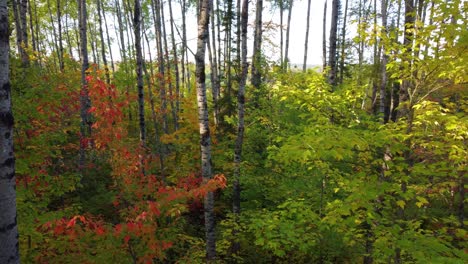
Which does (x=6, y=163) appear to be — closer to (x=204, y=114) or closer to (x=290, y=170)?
(x=204, y=114)

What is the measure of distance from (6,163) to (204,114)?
11.9 feet

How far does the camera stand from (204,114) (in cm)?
588

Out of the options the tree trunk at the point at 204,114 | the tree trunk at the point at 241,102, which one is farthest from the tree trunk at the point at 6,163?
the tree trunk at the point at 241,102

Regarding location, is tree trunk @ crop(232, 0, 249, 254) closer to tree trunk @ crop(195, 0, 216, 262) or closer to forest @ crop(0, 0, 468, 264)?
forest @ crop(0, 0, 468, 264)

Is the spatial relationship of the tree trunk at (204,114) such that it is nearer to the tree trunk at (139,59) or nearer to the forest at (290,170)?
the forest at (290,170)

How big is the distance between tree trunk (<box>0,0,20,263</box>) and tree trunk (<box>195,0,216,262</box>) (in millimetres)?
3351

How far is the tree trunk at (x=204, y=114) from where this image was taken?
5.54 meters

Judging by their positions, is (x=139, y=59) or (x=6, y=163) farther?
A: (x=139, y=59)

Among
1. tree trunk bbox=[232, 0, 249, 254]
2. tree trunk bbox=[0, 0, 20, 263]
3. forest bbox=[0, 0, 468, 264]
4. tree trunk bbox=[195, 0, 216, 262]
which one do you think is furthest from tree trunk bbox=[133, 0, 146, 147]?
tree trunk bbox=[0, 0, 20, 263]

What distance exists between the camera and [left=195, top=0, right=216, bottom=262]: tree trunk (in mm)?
5543

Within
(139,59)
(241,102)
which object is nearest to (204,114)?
(241,102)

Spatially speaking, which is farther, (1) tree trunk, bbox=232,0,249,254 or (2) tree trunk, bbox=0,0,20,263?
(1) tree trunk, bbox=232,0,249,254

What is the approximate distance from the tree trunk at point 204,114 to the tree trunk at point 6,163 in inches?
132

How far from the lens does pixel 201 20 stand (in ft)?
18.1
